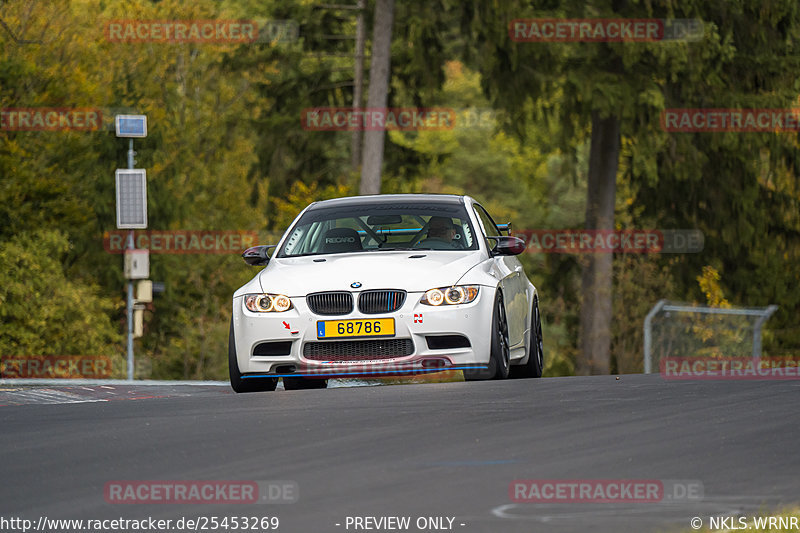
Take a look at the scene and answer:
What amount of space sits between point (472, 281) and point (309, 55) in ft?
122

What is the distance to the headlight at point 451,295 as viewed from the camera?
12977 millimetres

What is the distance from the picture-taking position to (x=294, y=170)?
51469 millimetres

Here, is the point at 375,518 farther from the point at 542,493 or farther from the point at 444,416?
the point at 444,416

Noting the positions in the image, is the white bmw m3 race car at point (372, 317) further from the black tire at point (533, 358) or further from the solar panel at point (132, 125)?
the solar panel at point (132, 125)

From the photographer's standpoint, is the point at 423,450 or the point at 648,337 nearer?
the point at 423,450

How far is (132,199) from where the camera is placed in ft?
137

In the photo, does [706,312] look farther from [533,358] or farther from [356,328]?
[356,328]

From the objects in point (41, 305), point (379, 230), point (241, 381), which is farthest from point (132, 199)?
point (241, 381)

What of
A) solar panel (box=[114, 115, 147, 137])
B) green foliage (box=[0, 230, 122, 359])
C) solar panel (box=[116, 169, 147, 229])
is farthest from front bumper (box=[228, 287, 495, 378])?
green foliage (box=[0, 230, 122, 359])

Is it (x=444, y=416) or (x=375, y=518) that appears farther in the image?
(x=444, y=416)

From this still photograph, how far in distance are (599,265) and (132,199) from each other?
1287 centimetres

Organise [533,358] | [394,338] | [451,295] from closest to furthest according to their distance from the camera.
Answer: [394,338], [451,295], [533,358]

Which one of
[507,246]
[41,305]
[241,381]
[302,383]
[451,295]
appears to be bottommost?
[41,305]

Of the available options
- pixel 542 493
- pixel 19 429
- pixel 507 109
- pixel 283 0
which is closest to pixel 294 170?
pixel 283 0
